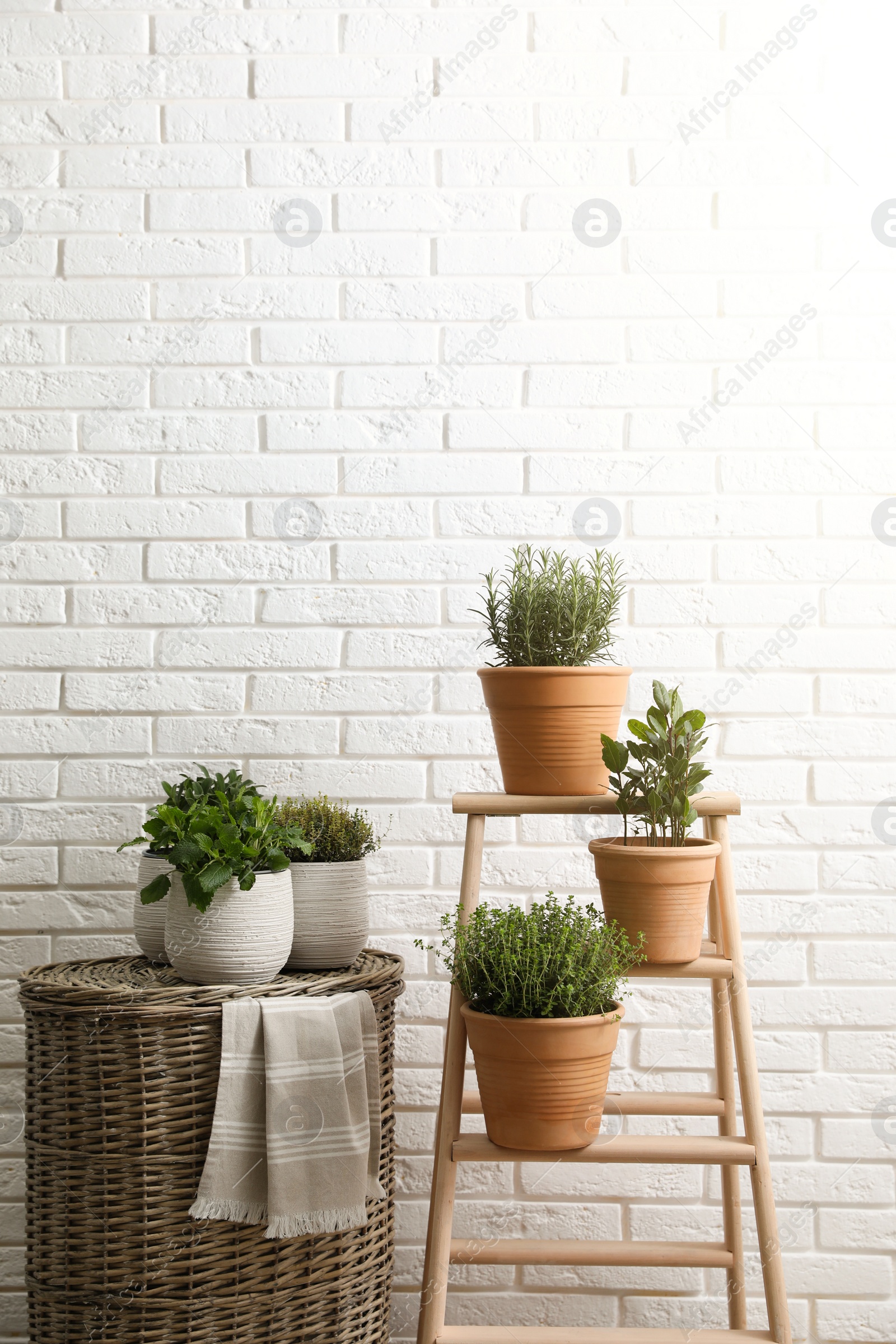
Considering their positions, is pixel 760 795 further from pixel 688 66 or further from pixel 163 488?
pixel 688 66

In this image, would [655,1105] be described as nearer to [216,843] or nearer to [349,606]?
[216,843]

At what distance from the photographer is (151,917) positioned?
1.52 m

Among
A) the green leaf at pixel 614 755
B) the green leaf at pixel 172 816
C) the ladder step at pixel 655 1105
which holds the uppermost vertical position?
the green leaf at pixel 614 755

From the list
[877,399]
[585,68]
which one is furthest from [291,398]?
[877,399]

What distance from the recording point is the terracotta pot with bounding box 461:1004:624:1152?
1253 millimetres

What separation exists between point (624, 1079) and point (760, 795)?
1.76ft

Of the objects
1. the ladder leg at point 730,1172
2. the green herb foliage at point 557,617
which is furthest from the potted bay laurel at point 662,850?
the ladder leg at point 730,1172

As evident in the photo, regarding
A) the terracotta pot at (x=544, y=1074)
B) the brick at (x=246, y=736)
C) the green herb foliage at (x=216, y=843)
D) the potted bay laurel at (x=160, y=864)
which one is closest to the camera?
the terracotta pot at (x=544, y=1074)

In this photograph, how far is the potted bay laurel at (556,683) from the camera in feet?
4.51

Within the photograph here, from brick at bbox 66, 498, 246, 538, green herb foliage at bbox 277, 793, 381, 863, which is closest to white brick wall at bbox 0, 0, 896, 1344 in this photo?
brick at bbox 66, 498, 246, 538

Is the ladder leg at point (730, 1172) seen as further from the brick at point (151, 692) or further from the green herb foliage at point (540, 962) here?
the brick at point (151, 692)

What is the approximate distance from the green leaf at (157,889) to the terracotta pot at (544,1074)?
16.8 inches

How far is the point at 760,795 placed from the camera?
70.6 inches

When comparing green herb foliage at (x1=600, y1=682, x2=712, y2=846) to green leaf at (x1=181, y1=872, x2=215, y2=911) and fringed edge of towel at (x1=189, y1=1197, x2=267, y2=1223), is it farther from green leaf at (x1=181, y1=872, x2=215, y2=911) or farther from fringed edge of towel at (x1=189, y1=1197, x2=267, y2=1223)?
fringed edge of towel at (x1=189, y1=1197, x2=267, y2=1223)
